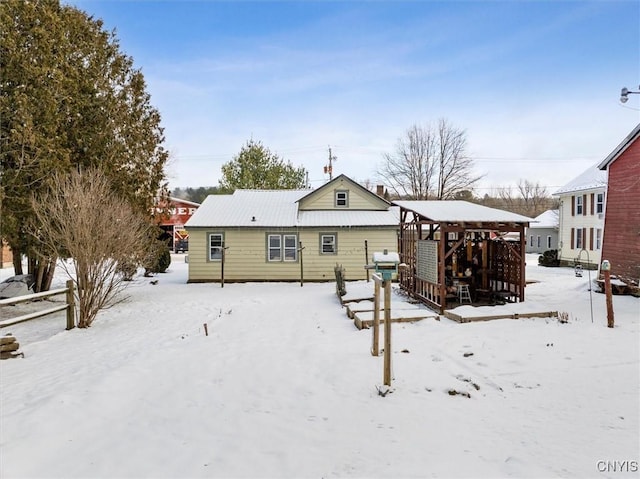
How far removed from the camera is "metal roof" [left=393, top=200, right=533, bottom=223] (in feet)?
33.2

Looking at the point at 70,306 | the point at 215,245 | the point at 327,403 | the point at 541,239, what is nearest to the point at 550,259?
the point at 541,239

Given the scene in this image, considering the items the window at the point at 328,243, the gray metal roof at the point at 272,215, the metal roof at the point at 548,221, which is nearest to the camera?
the gray metal roof at the point at 272,215

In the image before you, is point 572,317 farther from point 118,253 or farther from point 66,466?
point 118,253

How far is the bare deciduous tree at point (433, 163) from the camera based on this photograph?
30.8m

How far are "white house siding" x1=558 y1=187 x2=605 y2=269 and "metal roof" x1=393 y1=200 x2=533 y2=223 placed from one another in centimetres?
1403

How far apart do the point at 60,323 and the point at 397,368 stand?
9.26m

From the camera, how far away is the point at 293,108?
65.0 feet

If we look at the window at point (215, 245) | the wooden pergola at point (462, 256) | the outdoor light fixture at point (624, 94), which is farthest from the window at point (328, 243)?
the outdoor light fixture at point (624, 94)

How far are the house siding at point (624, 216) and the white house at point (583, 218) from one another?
342 inches

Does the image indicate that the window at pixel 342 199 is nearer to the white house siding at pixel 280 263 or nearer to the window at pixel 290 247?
the white house siding at pixel 280 263

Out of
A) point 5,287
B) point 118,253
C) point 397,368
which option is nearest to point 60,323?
point 118,253

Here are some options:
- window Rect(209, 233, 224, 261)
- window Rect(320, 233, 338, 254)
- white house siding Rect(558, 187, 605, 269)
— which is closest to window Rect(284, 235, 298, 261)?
window Rect(320, 233, 338, 254)

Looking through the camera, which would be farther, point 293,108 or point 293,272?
point 293,108

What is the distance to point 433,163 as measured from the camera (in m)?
31.4
